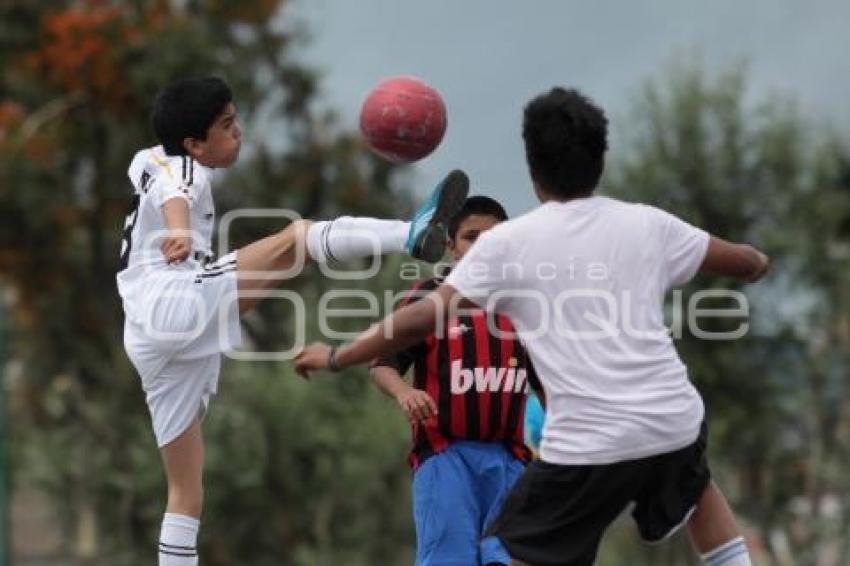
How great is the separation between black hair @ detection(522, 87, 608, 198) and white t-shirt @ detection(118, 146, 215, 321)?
2207 millimetres

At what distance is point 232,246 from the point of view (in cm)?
2864

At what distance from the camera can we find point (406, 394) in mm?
7730

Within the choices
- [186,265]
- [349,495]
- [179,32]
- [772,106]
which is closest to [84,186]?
[179,32]

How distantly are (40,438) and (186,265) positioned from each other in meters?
20.9

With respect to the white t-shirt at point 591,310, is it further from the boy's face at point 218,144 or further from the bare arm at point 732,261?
the boy's face at point 218,144

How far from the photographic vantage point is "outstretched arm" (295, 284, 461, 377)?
6.43 meters

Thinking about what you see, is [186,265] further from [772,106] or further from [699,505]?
[772,106]

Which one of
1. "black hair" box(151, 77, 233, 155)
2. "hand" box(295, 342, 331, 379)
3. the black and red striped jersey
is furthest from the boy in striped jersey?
"hand" box(295, 342, 331, 379)

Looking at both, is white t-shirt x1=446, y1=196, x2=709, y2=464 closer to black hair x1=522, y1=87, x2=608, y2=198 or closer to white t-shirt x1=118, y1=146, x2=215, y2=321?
black hair x1=522, y1=87, x2=608, y2=198

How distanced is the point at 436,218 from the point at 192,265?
1.10 m

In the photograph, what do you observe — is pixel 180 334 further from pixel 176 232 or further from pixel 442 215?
pixel 442 215

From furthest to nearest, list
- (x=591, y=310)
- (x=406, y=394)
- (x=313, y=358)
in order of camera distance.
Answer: (x=406, y=394), (x=313, y=358), (x=591, y=310)

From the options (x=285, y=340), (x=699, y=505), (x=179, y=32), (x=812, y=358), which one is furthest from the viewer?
(x=285, y=340)

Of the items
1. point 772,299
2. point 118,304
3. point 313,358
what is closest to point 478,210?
point 313,358
